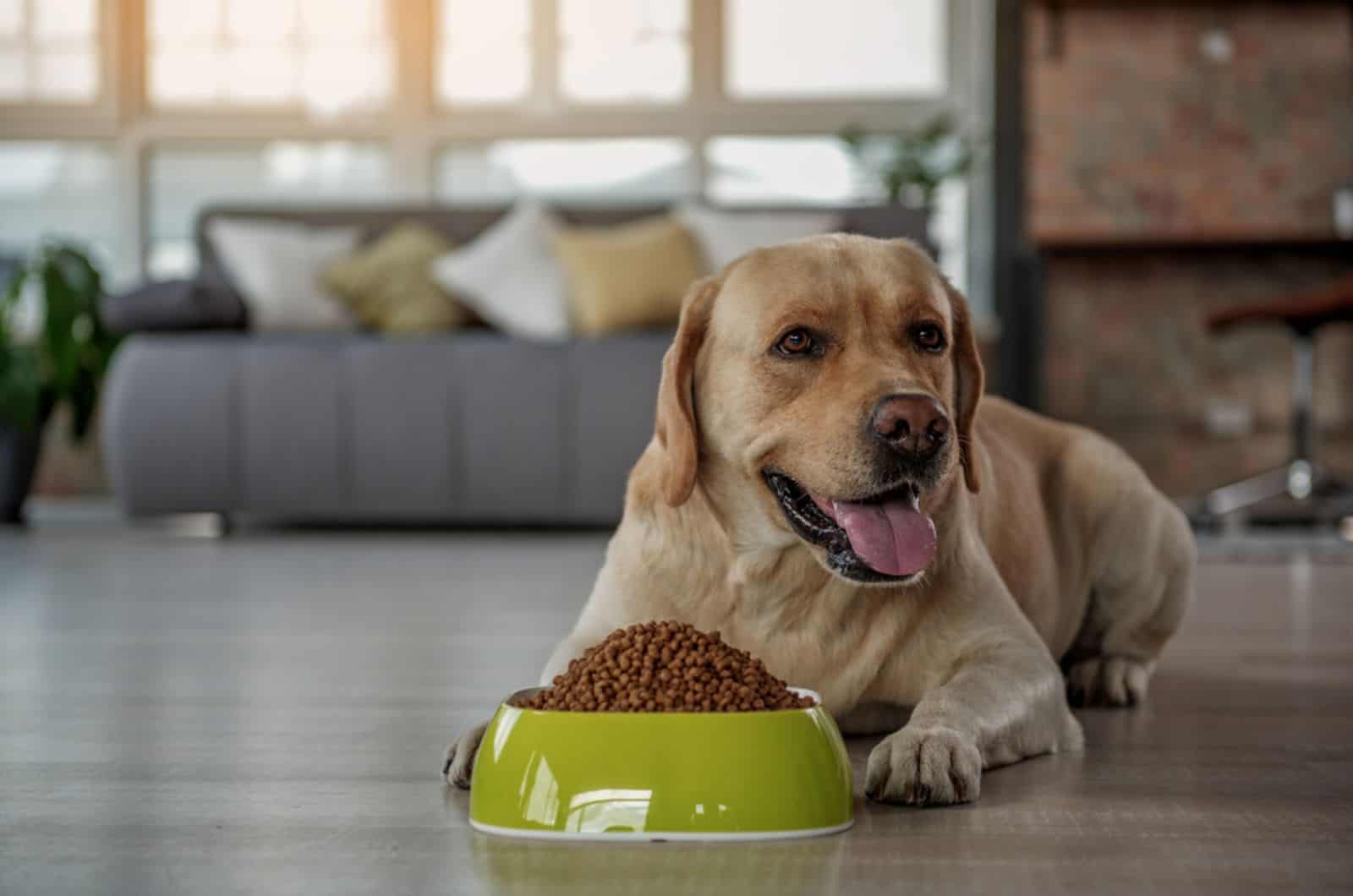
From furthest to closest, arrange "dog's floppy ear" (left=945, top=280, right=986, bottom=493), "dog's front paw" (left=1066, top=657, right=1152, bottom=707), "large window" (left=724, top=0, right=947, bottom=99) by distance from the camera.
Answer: "large window" (left=724, top=0, right=947, bottom=99) → "dog's front paw" (left=1066, top=657, right=1152, bottom=707) → "dog's floppy ear" (left=945, top=280, right=986, bottom=493)

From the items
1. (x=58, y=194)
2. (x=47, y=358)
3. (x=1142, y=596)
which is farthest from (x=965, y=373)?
(x=58, y=194)

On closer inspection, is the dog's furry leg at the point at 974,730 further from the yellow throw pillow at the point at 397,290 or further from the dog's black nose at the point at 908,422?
the yellow throw pillow at the point at 397,290

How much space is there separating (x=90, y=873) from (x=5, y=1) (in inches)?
299

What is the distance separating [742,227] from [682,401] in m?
4.32

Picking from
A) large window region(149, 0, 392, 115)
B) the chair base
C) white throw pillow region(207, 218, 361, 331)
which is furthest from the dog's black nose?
large window region(149, 0, 392, 115)

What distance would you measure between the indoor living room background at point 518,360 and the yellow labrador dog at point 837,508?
0.50ft

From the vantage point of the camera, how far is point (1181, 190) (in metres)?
7.48

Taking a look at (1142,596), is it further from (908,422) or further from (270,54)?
(270,54)

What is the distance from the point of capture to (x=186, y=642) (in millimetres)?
2674

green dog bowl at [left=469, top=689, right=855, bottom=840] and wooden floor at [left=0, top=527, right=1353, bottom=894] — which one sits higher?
green dog bowl at [left=469, top=689, right=855, bottom=840]

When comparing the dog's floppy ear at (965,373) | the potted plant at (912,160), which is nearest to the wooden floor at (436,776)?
the dog's floppy ear at (965,373)

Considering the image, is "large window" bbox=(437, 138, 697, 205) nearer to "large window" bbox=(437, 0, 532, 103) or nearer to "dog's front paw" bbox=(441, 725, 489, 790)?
"large window" bbox=(437, 0, 532, 103)

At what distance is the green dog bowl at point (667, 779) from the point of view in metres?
1.25

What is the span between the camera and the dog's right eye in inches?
64.2
